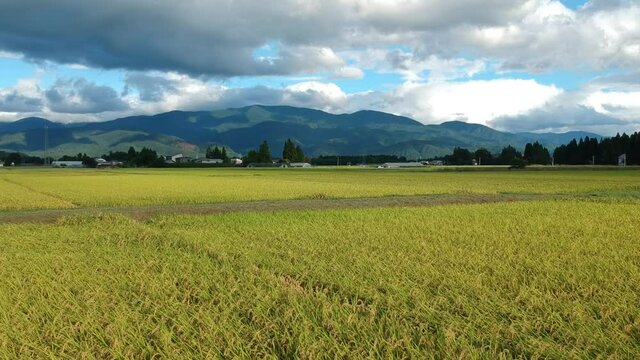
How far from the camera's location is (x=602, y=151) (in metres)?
110

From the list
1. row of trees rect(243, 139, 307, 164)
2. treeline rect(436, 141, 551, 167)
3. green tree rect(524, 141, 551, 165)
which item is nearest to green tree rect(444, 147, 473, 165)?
treeline rect(436, 141, 551, 167)

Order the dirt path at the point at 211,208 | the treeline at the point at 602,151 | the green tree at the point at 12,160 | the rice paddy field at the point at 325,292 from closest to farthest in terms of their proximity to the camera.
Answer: the rice paddy field at the point at 325,292 < the dirt path at the point at 211,208 < the treeline at the point at 602,151 < the green tree at the point at 12,160

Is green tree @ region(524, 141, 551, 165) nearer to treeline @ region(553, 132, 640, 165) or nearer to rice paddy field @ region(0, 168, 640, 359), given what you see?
treeline @ region(553, 132, 640, 165)

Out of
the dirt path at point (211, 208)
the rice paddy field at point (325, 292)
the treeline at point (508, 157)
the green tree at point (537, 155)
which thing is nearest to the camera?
the rice paddy field at point (325, 292)

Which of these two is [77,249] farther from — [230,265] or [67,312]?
[67,312]

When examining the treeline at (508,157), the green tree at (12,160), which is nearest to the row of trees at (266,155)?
the treeline at (508,157)

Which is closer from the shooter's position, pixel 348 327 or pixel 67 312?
pixel 348 327

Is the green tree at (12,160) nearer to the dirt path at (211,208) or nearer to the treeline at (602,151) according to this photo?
the treeline at (602,151)

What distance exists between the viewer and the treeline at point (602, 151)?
102625mm

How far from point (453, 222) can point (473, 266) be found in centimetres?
692

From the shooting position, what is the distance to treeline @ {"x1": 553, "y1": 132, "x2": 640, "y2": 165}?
337ft

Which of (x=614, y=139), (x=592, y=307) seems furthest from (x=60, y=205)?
(x=614, y=139)

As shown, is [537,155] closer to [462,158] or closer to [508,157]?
[508,157]

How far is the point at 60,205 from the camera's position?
24078 millimetres
